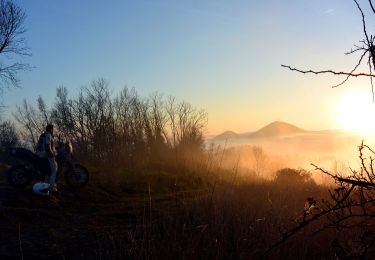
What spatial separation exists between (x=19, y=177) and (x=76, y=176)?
1834mm

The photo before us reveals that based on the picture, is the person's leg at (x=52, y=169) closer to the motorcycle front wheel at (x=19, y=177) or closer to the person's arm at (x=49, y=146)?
the person's arm at (x=49, y=146)

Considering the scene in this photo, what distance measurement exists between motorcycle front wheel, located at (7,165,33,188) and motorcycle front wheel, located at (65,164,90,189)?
1.33m

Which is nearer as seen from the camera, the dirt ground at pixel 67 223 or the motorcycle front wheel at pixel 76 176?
the dirt ground at pixel 67 223

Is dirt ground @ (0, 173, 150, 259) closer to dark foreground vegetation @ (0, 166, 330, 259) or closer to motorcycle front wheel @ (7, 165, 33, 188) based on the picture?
dark foreground vegetation @ (0, 166, 330, 259)

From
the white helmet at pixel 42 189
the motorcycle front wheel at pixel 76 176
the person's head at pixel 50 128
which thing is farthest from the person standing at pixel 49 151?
the motorcycle front wheel at pixel 76 176

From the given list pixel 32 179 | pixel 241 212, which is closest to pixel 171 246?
pixel 241 212

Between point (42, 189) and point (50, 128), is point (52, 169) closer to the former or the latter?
point (42, 189)

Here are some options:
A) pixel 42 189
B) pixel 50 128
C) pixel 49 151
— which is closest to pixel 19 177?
pixel 42 189

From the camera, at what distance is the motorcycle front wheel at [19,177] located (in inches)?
569

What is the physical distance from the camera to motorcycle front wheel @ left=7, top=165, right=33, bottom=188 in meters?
14.5

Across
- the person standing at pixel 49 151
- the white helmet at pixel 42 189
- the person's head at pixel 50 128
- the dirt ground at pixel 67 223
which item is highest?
the person's head at pixel 50 128

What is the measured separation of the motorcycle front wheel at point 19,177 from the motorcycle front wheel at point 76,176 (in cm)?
133

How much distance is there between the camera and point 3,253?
315 inches

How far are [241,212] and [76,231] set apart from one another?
3661mm
